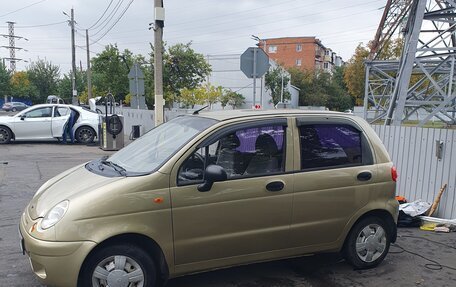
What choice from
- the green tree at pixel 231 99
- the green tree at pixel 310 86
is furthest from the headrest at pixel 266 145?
the green tree at pixel 310 86

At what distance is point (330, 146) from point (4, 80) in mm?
61617

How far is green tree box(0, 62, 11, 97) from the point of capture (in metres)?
55.9

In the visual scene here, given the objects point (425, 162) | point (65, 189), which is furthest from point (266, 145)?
point (425, 162)

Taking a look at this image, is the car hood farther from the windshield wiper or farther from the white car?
the white car

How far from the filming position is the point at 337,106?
224ft

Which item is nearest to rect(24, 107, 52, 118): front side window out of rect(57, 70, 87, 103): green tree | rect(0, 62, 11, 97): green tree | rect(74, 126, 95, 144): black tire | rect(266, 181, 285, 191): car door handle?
rect(74, 126, 95, 144): black tire

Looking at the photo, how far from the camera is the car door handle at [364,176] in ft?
14.7

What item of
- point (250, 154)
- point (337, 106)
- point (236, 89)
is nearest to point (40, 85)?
point (236, 89)

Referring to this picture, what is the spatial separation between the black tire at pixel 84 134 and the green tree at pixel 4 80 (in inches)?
1859

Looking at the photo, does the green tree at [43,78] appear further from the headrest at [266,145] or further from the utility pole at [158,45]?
the headrest at [266,145]

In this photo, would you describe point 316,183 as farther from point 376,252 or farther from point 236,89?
point 236,89

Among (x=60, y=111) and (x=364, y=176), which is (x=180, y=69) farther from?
(x=364, y=176)

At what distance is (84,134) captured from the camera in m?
16.4

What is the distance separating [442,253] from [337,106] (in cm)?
6521
